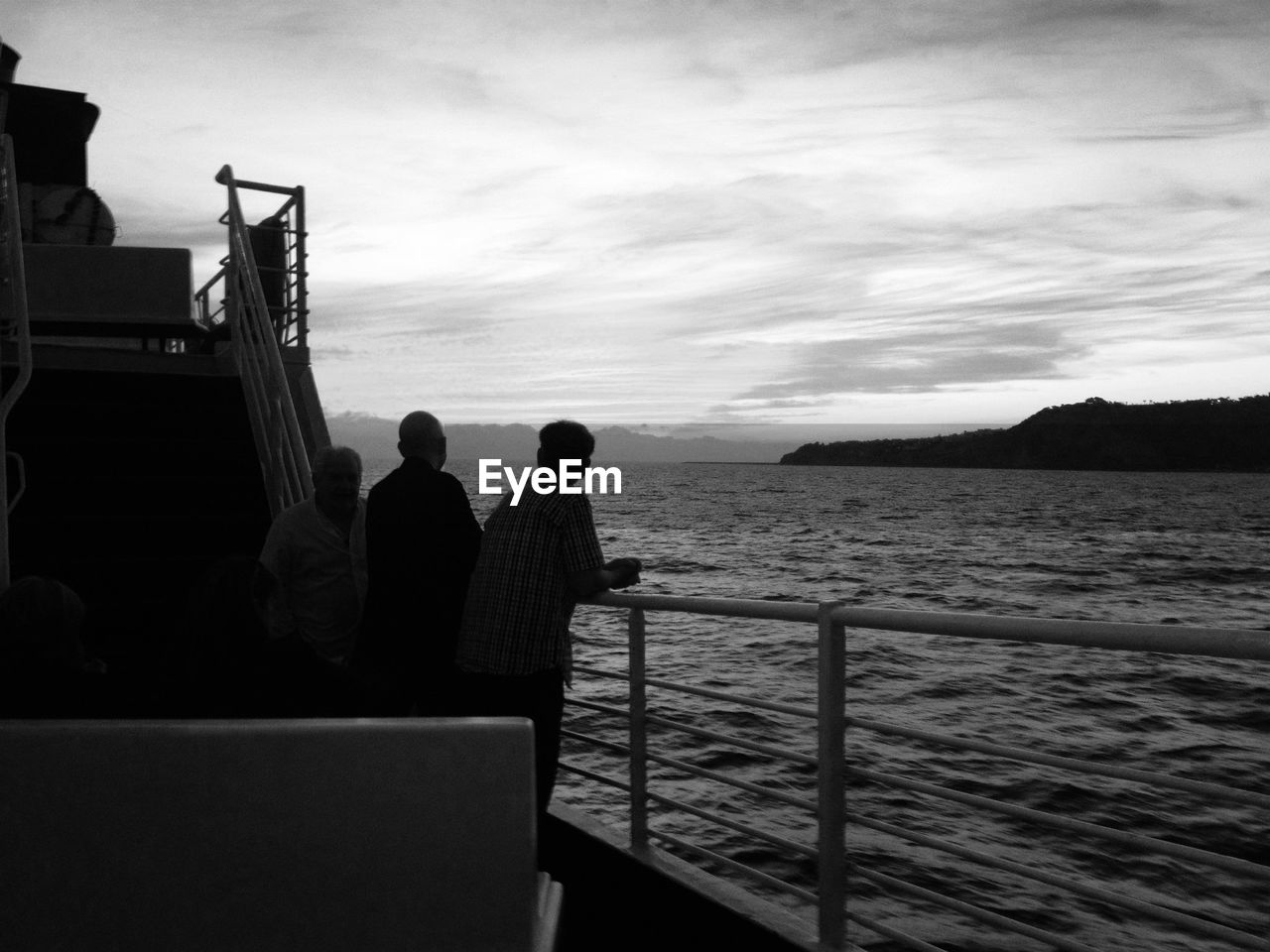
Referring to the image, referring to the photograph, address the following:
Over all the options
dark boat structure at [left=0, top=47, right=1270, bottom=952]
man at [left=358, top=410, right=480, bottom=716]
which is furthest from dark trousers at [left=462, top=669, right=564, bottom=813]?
dark boat structure at [left=0, top=47, right=1270, bottom=952]

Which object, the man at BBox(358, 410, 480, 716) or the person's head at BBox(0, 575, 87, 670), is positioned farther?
the man at BBox(358, 410, 480, 716)

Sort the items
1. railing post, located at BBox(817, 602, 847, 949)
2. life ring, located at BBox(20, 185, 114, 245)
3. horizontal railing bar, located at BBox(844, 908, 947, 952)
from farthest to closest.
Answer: life ring, located at BBox(20, 185, 114, 245) → railing post, located at BBox(817, 602, 847, 949) → horizontal railing bar, located at BBox(844, 908, 947, 952)

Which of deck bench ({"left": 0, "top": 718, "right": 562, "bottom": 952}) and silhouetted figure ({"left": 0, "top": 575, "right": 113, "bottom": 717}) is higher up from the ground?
silhouetted figure ({"left": 0, "top": 575, "right": 113, "bottom": 717})

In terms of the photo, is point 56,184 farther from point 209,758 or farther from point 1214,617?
point 1214,617

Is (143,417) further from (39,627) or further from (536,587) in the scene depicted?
(39,627)

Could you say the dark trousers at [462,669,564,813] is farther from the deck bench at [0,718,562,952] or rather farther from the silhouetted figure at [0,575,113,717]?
the deck bench at [0,718,562,952]

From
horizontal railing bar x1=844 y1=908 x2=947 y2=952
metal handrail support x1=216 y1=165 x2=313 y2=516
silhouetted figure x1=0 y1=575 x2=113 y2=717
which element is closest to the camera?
silhouetted figure x1=0 y1=575 x2=113 y2=717

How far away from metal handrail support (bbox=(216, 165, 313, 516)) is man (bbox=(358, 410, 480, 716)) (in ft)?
5.67

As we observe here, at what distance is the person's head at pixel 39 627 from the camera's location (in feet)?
7.62

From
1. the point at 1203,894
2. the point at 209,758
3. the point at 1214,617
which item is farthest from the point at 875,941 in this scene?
the point at 1214,617

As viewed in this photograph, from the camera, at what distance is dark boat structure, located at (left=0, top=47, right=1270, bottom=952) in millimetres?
1760

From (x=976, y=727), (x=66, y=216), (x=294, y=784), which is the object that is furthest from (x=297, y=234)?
(x=976, y=727)

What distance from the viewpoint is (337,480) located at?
12.9ft

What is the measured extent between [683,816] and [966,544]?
52.3 metres
